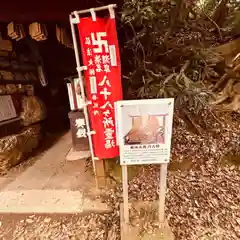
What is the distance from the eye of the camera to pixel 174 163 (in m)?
3.77

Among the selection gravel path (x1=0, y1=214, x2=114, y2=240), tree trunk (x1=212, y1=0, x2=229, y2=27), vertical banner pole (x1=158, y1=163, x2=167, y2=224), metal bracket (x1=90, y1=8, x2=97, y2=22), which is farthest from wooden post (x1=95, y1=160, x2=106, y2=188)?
tree trunk (x1=212, y1=0, x2=229, y2=27)

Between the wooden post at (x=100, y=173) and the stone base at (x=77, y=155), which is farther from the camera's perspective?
the stone base at (x=77, y=155)

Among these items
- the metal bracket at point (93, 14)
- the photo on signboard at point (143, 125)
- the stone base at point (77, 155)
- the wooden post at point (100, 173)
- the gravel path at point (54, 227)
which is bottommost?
the gravel path at point (54, 227)

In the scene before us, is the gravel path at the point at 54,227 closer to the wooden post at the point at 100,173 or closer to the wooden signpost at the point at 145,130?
the wooden post at the point at 100,173

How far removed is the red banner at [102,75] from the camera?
8.91ft

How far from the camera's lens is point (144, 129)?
2.15 m

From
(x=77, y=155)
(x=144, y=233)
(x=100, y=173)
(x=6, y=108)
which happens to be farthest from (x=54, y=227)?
(x=6, y=108)

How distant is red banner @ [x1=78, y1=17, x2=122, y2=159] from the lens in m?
2.72

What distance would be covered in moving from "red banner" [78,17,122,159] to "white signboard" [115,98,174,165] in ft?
2.97

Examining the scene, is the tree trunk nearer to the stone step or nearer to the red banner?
the red banner

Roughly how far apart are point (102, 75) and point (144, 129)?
1096mm

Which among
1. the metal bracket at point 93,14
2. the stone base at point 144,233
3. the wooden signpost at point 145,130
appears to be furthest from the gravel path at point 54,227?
the metal bracket at point 93,14

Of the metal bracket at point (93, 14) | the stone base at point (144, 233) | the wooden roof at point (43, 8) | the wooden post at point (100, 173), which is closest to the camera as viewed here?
the stone base at point (144, 233)

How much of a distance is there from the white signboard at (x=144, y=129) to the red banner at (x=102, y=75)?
2.97 feet
